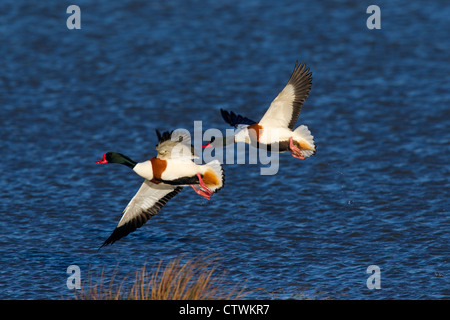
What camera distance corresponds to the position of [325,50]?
34.9 meters

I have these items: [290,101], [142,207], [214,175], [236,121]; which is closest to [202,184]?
[214,175]

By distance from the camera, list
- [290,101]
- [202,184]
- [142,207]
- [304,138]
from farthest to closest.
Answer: [290,101] → [304,138] → [142,207] → [202,184]

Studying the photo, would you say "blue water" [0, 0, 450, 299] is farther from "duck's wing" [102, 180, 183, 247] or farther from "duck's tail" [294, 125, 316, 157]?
"duck's tail" [294, 125, 316, 157]

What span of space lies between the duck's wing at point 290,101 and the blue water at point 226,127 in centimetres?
293

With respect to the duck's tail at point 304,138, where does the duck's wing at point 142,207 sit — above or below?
below

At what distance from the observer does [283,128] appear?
1928 centimetres

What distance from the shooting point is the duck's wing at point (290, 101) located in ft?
63.7

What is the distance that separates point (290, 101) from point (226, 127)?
874 cm

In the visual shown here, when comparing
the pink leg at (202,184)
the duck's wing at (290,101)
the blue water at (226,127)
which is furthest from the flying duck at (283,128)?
the blue water at (226,127)

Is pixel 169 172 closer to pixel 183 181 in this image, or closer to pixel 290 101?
pixel 183 181

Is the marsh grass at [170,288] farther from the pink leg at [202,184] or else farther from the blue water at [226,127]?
the pink leg at [202,184]

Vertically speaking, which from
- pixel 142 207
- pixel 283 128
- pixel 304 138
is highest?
pixel 283 128

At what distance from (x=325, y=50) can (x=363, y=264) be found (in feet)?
51.4
